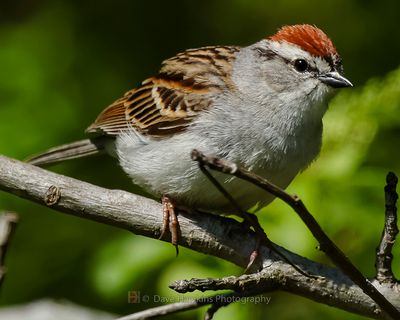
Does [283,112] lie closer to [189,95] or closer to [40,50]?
[189,95]

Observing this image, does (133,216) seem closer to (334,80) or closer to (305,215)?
(305,215)

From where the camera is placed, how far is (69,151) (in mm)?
3686

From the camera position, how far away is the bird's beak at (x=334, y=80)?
300 centimetres

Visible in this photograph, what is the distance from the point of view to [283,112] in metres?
3.04

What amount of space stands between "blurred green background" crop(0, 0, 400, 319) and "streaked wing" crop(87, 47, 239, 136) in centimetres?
43

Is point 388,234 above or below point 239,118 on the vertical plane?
below

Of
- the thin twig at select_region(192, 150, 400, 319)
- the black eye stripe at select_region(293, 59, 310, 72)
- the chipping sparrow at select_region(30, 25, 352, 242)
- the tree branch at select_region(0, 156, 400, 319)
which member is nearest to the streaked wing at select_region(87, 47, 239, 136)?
the chipping sparrow at select_region(30, 25, 352, 242)

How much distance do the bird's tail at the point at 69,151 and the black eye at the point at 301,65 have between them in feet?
3.23

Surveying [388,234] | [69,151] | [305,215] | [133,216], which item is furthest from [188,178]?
[305,215]

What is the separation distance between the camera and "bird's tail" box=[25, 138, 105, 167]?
3631 mm

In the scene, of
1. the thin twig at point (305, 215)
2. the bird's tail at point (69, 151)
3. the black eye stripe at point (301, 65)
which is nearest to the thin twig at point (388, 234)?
the thin twig at point (305, 215)

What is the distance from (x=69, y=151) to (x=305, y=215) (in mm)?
1968

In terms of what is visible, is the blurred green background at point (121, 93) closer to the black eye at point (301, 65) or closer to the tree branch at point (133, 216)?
the black eye at point (301, 65)

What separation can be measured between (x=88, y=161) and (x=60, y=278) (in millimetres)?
657
